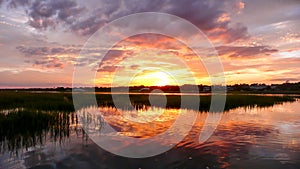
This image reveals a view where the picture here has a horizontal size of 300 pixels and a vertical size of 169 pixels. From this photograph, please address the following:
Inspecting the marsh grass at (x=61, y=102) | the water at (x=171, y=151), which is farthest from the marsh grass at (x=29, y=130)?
the marsh grass at (x=61, y=102)

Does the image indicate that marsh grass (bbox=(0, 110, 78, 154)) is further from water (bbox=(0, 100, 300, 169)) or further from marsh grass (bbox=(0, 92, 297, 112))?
marsh grass (bbox=(0, 92, 297, 112))

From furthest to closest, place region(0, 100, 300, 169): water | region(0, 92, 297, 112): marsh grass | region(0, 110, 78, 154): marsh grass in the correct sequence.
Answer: region(0, 92, 297, 112): marsh grass < region(0, 110, 78, 154): marsh grass < region(0, 100, 300, 169): water

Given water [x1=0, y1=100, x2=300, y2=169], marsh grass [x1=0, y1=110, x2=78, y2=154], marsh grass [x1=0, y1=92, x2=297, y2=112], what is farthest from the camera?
marsh grass [x1=0, y1=92, x2=297, y2=112]

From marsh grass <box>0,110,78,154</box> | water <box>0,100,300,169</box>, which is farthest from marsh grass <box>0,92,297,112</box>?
water <box>0,100,300,169</box>

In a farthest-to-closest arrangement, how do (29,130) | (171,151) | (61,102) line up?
(61,102), (29,130), (171,151)

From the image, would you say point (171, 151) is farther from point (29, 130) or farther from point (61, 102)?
point (61, 102)

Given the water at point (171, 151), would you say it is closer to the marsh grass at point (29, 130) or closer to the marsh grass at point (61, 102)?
the marsh grass at point (29, 130)

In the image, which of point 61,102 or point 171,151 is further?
point 61,102

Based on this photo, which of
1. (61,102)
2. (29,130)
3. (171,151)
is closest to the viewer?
(171,151)

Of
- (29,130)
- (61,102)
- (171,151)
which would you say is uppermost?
(61,102)

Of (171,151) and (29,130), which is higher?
(29,130)

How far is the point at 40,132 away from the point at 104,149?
6.45 m

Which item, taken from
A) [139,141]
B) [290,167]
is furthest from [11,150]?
[290,167]

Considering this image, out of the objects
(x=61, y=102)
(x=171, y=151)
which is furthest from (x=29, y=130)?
(x=61, y=102)
